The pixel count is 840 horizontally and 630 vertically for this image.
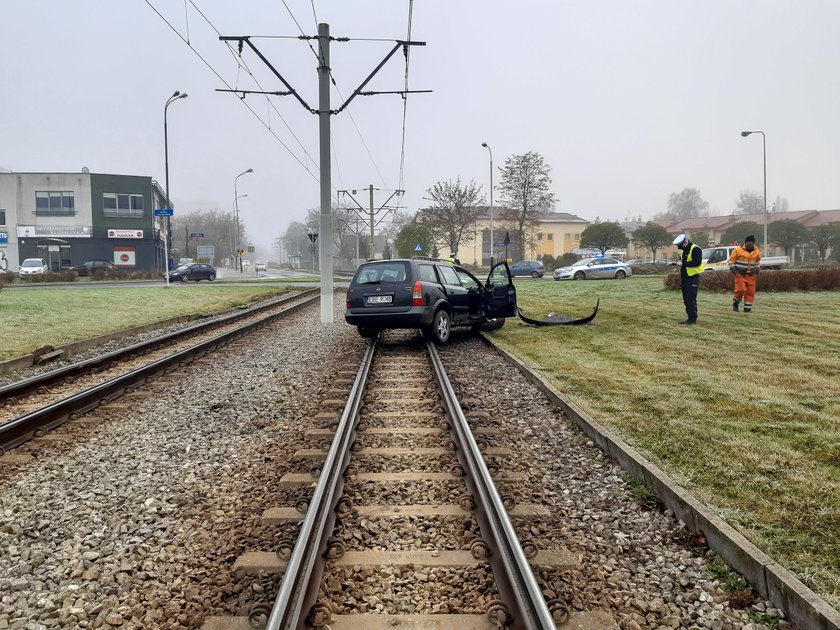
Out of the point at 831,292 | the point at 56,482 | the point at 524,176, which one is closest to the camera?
the point at 56,482

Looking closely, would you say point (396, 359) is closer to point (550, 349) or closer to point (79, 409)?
point (550, 349)

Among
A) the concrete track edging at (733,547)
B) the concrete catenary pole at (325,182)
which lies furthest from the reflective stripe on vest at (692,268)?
the concrete track edging at (733,547)

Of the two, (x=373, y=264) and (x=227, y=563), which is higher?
(x=373, y=264)

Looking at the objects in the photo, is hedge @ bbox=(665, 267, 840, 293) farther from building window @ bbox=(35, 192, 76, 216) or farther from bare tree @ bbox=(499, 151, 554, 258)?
building window @ bbox=(35, 192, 76, 216)

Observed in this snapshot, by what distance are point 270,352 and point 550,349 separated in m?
4.68

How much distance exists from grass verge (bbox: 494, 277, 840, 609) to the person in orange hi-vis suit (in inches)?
23.6

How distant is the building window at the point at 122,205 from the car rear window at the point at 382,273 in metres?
53.6

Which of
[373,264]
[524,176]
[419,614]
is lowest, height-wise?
[419,614]

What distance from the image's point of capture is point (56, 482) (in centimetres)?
486

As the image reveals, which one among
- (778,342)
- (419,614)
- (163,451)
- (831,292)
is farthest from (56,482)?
(831,292)

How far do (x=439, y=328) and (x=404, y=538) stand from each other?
26.2 feet

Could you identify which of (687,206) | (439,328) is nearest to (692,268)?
(439,328)

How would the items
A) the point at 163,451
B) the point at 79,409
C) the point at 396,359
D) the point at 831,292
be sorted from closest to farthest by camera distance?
the point at 163,451
the point at 79,409
the point at 396,359
the point at 831,292

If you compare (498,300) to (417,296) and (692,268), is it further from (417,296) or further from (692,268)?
(692,268)
